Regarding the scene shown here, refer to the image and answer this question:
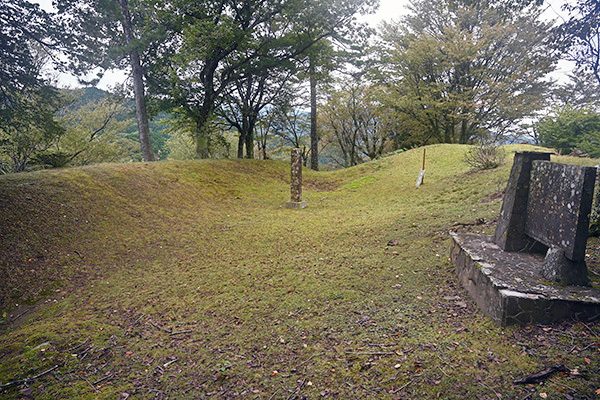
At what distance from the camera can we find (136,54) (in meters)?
11.7

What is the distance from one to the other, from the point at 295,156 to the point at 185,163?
4.91 m

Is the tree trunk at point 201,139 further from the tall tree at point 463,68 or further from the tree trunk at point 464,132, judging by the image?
the tree trunk at point 464,132

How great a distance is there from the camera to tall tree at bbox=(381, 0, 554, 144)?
16484 millimetres

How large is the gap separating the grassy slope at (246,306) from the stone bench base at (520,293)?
0.11 metres

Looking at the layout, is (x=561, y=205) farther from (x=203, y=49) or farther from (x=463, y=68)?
(x=463, y=68)

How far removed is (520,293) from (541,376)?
70cm

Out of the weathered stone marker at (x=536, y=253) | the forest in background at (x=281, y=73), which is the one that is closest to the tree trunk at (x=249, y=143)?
the forest in background at (x=281, y=73)

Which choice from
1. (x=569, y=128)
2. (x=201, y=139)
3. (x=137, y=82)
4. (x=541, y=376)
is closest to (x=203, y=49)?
(x=137, y=82)

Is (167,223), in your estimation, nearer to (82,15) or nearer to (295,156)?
(295,156)

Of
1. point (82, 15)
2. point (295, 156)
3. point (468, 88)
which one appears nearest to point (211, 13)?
point (82, 15)

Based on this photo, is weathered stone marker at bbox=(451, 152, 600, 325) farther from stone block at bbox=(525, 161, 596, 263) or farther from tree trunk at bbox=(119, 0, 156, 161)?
tree trunk at bbox=(119, 0, 156, 161)

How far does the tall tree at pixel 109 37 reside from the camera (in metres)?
8.57

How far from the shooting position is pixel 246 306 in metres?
3.64

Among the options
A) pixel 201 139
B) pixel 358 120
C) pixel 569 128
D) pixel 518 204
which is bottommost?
pixel 518 204
